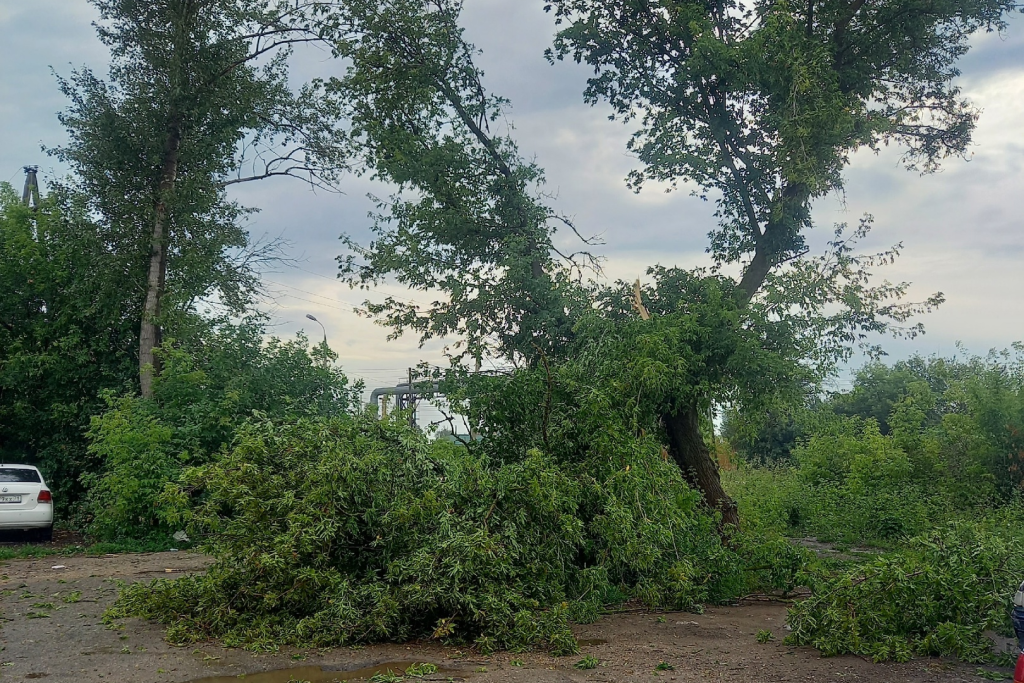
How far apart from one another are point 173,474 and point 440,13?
32.5 ft

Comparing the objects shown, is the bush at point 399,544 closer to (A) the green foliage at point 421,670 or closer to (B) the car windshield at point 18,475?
(A) the green foliage at point 421,670

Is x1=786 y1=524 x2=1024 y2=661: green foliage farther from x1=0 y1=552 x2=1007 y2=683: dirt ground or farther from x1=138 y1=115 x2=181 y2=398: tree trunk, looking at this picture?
x1=138 y1=115 x2=181 y2=398: tree trunk

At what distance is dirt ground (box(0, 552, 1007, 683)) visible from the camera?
6523mm

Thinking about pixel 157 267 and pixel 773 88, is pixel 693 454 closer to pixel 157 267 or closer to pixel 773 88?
pixel 773 88

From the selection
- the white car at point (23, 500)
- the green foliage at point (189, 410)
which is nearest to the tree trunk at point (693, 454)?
the green foliage at point (189, 410)

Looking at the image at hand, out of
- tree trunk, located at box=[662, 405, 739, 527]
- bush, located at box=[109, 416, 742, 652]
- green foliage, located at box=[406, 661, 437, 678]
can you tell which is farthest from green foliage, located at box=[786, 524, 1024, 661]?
tree trunk, located at box=[662, 405, 739, 527]

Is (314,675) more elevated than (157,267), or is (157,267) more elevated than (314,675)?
(157,267)

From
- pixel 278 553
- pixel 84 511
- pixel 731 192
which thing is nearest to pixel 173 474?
pixel 84 511

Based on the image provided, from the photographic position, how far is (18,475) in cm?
1453

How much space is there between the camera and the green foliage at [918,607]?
7.21 meters

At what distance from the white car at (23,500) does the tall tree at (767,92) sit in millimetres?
10842

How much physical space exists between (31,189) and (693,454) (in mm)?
16406

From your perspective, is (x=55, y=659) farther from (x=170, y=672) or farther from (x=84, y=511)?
(x=84, y=511)

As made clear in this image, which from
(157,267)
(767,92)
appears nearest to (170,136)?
(157,267)
